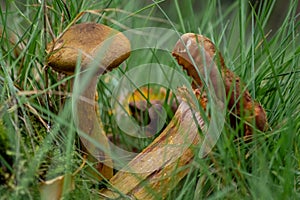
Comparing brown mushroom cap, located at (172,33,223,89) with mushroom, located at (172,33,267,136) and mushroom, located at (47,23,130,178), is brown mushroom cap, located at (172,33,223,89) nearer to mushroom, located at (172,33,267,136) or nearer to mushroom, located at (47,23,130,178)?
mushroom, located at (172,33,267,136)

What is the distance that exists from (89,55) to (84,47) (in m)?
0.04

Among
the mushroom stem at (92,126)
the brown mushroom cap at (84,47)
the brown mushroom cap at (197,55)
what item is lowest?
the mushroom stem at (92,126)

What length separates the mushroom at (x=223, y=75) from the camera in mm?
1199

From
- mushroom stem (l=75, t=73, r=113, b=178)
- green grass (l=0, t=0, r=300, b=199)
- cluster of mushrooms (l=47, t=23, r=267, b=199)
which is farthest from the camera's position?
mushroom stem (l=75, t=73, r=113, b=178)

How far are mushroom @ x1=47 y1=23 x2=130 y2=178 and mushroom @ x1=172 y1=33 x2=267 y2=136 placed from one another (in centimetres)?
15

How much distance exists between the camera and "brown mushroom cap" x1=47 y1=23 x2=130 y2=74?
1239 mm

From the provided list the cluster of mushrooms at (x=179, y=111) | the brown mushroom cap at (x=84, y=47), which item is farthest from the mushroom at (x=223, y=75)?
the brown mushroom cap at (x=84, y=47)

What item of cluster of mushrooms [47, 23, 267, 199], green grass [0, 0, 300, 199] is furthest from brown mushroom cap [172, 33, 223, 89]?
green grass [0, 0, 300, 199]

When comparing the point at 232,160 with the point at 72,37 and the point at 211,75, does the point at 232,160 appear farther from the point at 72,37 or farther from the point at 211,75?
the point at 72,37

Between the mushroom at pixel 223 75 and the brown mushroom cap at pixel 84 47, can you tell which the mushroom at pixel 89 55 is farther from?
the mushroom at pixel 223 75

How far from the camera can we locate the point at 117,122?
5.19 ft

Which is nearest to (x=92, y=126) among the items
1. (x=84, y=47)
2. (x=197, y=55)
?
(x=84, y=47)

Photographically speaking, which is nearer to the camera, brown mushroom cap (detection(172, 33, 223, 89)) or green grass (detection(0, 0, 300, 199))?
green grass (detection(0, 0, 300, 199))

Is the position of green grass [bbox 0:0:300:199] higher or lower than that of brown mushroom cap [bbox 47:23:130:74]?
lower
